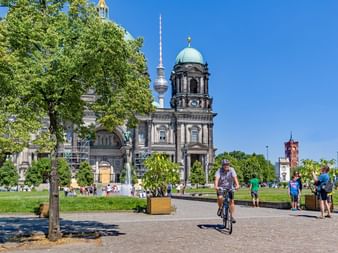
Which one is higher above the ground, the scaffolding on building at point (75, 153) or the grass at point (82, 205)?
the scaffolding on building at point (75, 153)

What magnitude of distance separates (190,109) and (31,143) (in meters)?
102

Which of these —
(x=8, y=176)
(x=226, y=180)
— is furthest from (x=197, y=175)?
(x=226, y=180)

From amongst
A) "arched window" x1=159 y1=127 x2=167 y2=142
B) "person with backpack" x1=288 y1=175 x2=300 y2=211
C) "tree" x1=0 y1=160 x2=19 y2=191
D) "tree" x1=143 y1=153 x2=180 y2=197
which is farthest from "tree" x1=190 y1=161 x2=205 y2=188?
"person with backpack" x1=288 y1=175 x2=300 y2=211

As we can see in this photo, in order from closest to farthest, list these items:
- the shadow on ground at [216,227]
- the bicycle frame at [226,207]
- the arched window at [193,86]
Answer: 1. the bicycle frame at [226,207]
2. the shadow on ground at [216,227]
3. the arched window at [193,86]

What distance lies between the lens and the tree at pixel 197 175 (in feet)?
338

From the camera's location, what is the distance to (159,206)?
2309 cm

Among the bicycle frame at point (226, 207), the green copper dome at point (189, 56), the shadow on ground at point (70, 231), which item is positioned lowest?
the shadow on ground at point (70, 231)

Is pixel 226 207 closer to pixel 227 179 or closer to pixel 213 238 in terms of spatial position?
pixel 227 179

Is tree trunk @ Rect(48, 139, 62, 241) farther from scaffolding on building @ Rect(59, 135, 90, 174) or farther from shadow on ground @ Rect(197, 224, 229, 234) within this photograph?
scaffolding on building @ Rect(59, 135, 90, 174)

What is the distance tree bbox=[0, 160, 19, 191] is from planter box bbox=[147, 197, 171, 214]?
238ft

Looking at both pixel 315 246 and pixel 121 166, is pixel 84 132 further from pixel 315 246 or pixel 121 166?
pixel 121 166

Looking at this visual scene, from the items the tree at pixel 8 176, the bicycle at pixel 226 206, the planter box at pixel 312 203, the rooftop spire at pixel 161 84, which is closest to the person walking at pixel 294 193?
the planter box at pixel 312 203

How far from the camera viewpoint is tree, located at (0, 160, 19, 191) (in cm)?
8950

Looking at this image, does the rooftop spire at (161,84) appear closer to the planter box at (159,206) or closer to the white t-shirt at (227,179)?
the planter box at (159,206)
